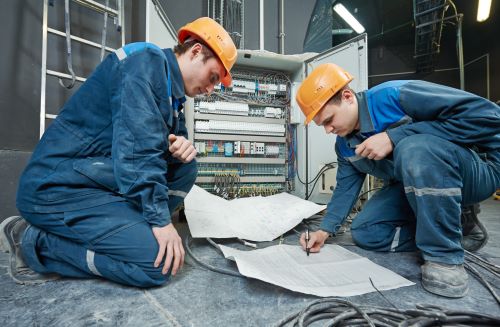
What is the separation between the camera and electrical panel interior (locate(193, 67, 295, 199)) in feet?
7.08

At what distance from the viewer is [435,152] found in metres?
0.79

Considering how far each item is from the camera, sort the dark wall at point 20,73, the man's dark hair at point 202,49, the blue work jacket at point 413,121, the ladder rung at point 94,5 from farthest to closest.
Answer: the ladder rung at point 94,5, the dark wall at point 20,73, the man's dark hair at point 202,49, the blue work jacket at point 413,121

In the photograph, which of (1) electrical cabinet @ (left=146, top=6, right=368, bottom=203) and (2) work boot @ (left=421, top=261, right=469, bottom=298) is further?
(1) electrical cabinet @ (left=146, top=6, right=368, bottom=203)

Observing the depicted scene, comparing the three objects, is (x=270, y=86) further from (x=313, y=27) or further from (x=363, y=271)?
(x=363, y=271)

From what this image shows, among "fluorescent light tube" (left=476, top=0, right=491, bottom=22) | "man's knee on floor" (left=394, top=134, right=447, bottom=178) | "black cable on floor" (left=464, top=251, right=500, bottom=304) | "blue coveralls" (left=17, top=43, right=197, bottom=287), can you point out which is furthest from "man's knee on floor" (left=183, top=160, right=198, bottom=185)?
"fluorescent light tube" (left=476, top=0, right=491, bottom=22)

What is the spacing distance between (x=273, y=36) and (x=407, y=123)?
2.41 meters

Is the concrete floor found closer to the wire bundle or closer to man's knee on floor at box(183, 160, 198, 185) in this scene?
the wire bundle

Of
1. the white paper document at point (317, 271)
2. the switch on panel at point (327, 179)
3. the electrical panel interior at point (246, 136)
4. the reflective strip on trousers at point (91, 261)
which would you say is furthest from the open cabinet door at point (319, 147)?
the reflective strip on trousers at point (91, 261)

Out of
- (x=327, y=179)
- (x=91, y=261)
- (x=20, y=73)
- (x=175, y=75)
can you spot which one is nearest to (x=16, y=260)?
(x=91, y=261)

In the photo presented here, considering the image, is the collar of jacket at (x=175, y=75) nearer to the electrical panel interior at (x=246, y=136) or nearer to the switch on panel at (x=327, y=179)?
the electrical panel interior at (x=246, y=136)

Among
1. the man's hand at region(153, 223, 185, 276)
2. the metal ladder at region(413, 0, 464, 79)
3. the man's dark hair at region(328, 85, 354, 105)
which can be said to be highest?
the metal ladder at region(413, 0, 464, 79)

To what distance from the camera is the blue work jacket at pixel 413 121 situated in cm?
80

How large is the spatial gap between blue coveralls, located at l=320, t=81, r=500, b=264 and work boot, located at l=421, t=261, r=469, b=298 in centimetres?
2

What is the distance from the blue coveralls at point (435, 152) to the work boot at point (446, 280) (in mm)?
25
